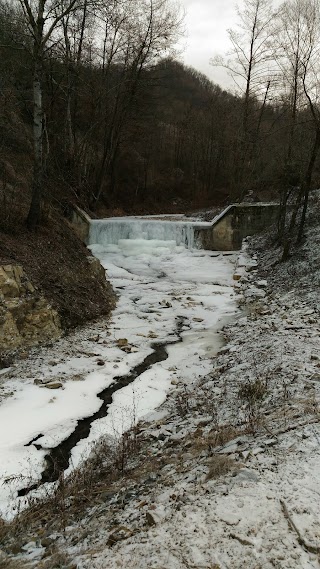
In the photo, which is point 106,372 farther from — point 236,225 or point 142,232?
point 236,225

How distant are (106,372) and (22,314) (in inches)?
74.9

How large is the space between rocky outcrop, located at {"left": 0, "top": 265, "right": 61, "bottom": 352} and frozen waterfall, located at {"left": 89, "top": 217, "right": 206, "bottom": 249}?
10129mm

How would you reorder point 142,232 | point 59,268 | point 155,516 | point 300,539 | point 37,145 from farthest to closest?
point 142,232 → point 37,145 → point 59,268 → point 155,516 → point 300,539

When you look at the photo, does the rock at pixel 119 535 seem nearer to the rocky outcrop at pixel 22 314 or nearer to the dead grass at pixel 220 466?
the dead grass at pixel 220 466

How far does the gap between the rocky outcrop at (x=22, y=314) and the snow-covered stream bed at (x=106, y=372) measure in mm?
348

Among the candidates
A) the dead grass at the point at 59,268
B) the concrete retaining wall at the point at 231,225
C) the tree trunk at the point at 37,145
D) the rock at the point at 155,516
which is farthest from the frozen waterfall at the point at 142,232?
the rock at the point at 155,516

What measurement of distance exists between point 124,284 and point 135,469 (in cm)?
887

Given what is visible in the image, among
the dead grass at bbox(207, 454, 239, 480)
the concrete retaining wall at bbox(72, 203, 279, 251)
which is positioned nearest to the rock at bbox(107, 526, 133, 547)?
the dead grass at bbox(207, 454, 239, 480)

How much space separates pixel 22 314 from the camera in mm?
6645

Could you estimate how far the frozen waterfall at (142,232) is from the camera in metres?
17.2

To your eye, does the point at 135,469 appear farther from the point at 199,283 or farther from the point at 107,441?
the point at 199,283

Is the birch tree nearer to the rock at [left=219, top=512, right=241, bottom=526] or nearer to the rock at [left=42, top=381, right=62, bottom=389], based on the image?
the rock at [left=42, top=381, right=62, bottom=389]

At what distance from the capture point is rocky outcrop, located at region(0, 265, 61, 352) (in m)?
6.27

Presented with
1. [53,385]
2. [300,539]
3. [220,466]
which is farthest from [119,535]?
[53,385]
